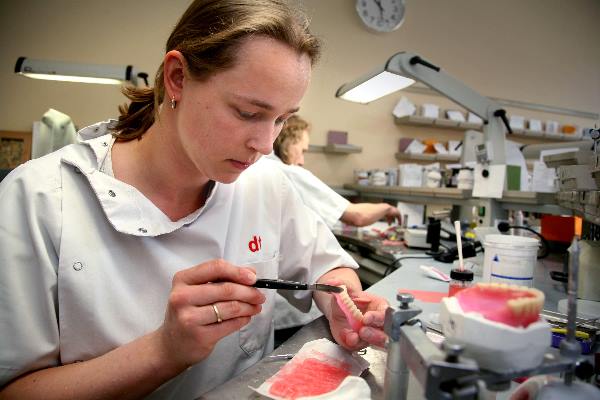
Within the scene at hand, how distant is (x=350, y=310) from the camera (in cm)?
93

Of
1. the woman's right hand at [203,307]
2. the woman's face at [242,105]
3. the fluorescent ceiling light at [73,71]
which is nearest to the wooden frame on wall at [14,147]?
the fluorescent ceiling light at [73,71]

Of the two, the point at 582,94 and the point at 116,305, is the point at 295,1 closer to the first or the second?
the point at 116,305

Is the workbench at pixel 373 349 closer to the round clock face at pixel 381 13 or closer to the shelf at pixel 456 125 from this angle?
the shelf at pixel 456 125

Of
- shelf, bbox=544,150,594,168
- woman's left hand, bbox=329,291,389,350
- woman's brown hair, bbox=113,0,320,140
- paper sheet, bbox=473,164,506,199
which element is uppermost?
woman's brown hair, bbox=113,0,320,140

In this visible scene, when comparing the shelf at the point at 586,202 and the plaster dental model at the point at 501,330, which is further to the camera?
the shelf at the point at 586,202

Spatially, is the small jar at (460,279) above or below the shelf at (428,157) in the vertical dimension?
below

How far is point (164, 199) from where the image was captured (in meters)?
1.06

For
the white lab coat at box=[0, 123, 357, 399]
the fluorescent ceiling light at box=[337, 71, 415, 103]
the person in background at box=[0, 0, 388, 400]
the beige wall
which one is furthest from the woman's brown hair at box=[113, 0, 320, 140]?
the beige wall

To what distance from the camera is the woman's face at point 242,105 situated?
855 millimetres

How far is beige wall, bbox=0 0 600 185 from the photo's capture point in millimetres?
3930

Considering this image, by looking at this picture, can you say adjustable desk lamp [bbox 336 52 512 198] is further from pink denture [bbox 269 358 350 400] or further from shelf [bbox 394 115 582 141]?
shelf [bbox 394 115 582 141]

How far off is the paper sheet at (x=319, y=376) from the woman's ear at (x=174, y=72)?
2.21 feet

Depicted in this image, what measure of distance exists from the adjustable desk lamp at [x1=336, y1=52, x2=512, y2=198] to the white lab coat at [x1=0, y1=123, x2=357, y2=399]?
3.91 feet

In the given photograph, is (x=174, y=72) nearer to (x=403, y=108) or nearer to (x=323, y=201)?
(x=323, y=201)
